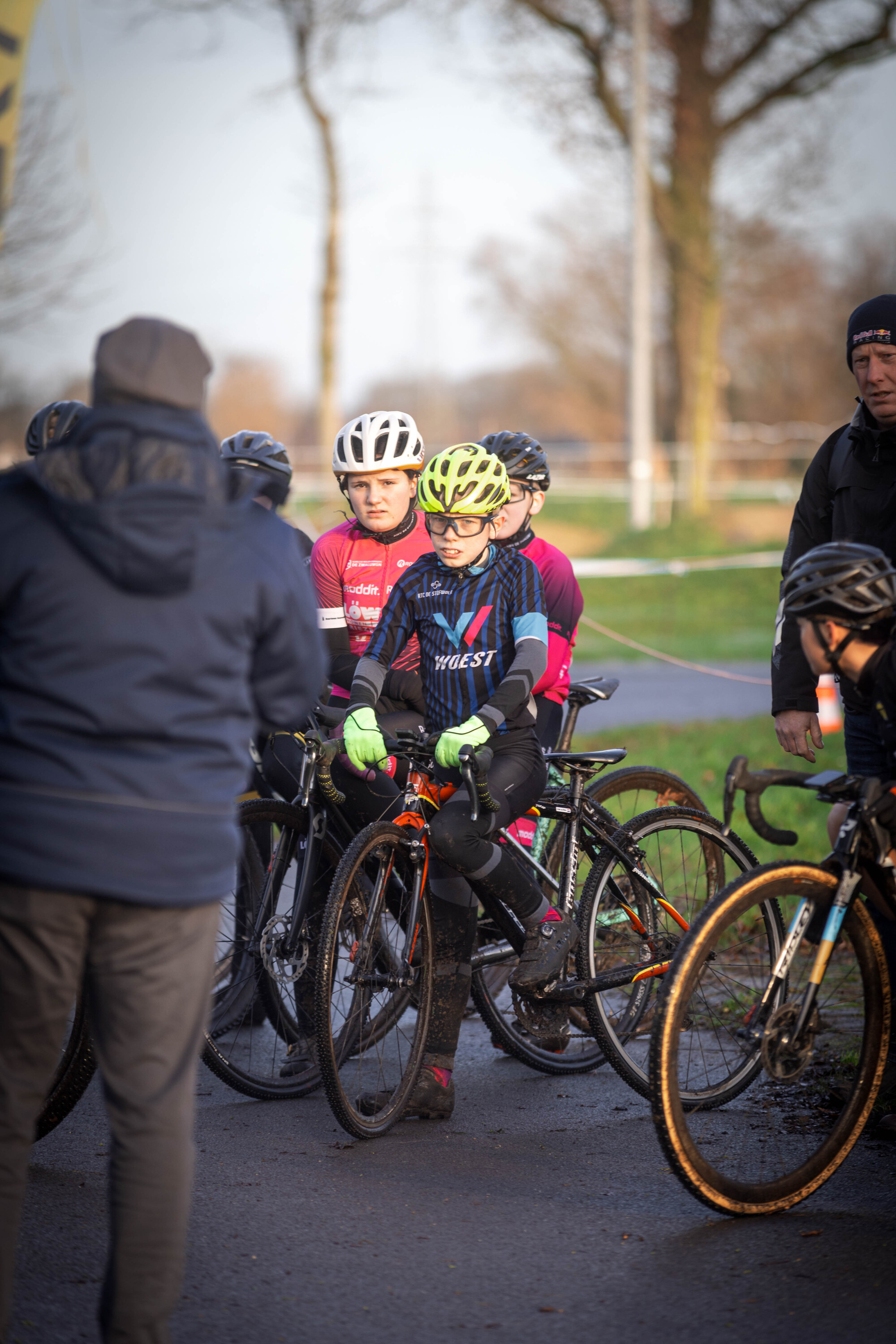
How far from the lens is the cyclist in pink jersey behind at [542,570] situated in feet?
17.9

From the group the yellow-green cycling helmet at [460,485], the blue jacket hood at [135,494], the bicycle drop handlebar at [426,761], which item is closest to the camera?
the blue jacket hood at [135,494]

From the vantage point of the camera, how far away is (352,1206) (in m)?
3.82

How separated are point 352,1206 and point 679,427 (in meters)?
23.4

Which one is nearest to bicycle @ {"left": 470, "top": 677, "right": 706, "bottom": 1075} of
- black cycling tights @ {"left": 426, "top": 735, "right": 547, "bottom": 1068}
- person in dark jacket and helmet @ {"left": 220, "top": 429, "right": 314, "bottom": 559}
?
black cycling tights @ {"left": 426, "top": 735, "right": 547, "bottom": 1068}

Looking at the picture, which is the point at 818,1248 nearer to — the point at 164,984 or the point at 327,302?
the point at 164,984

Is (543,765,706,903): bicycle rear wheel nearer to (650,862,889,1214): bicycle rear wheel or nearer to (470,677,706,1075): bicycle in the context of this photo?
(470,677,706,1075): bicycle

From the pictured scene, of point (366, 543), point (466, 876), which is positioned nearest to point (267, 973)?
point (466, 876)

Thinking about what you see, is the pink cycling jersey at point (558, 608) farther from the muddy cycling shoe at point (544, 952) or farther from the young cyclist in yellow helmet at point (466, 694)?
the muddy cycling shoe at point (544, 952)

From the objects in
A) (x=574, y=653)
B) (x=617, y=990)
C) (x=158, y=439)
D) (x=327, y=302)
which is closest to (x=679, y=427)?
(x=327, y=302)

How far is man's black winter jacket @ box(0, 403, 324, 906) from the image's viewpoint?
2.53 metres

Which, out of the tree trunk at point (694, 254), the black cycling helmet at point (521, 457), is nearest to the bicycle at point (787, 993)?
the black cycling helmet at point (521, 457)

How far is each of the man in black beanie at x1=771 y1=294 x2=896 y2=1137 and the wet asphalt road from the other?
86 centimetres

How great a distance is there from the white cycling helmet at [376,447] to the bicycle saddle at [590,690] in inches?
40.9

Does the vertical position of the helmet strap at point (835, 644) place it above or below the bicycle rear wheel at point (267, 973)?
above
